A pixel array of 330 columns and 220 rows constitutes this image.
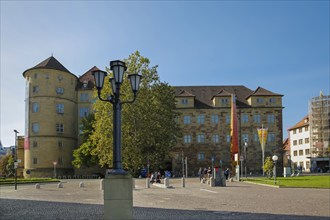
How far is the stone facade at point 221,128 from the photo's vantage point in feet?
242

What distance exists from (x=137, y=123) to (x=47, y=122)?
38.2 m

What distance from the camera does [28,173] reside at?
229 feet

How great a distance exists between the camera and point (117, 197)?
10703 mm

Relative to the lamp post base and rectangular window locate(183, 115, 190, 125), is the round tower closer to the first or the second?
rectangular window locate(183, 115, 190, 125)

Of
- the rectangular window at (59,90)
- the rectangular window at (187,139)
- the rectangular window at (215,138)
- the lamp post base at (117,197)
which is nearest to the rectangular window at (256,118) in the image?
the rectangular window at (215,138)

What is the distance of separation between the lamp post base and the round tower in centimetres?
6090

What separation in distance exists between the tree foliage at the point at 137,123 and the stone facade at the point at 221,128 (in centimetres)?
3088

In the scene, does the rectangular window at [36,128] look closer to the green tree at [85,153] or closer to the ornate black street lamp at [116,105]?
→ the green tree at [85,153]

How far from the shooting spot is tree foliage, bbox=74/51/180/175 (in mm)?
37250

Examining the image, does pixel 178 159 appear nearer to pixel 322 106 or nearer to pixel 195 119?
pixel 195 119

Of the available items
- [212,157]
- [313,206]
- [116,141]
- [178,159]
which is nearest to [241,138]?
[212,157]

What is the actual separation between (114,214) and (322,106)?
92.5 meters

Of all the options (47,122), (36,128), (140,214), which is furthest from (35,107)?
(140,214)

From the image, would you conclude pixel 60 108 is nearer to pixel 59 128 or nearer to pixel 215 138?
pixel 59 128
